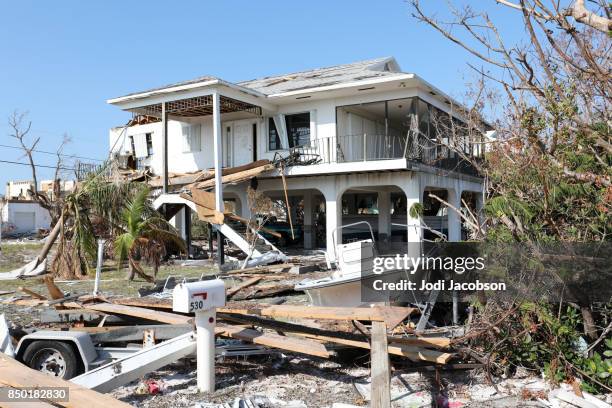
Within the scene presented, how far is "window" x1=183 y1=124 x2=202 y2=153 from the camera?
2186cm

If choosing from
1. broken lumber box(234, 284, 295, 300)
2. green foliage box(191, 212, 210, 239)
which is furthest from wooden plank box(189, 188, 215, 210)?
green foliage box(191, 212, 210, 239)

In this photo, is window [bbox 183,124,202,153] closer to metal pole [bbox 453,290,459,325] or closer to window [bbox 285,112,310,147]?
window [bbox 285,112,310,147]

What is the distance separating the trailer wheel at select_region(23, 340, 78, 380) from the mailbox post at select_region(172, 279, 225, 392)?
59.6 inches

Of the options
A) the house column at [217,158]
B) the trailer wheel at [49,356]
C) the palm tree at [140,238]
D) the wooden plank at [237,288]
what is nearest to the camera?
the trailer wheel at [49,356]

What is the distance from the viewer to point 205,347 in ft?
17.3

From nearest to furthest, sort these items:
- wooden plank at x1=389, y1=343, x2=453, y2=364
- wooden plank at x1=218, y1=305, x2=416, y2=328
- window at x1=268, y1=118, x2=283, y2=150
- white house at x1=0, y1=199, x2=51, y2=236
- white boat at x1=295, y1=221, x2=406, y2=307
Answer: wooden plank at x1=218, y1=305, x2=416, y2=328, wooden plank at x1=389, y1=343, x2=453, y2=364, white boat at x1=295, y1=221, x2=406, y2=307, window at x1=268, y1=118, x2=283, y2=150, white house at x1=0, y1=199, x2=51, y2=236

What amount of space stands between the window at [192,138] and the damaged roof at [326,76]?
2950mm

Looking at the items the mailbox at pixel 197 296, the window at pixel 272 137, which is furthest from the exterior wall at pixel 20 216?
the mailbox at pixel 197 296

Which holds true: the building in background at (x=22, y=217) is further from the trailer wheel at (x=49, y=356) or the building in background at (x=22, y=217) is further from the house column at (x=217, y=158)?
the trailer wheel at (x=49, y=356)

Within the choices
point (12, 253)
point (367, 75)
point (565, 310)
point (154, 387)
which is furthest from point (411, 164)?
point (12, 253)

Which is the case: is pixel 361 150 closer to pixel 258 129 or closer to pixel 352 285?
pixel 258 129

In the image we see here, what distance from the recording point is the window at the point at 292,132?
19.8 m

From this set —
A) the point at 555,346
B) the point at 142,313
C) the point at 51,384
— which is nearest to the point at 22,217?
the point at 142,313

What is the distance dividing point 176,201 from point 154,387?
13.1m
